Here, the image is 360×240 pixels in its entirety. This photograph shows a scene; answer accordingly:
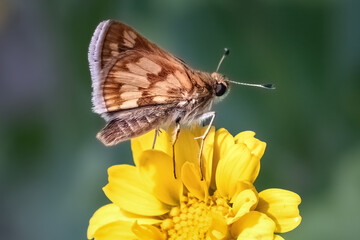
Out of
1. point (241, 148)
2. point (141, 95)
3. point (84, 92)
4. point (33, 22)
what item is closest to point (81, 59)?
point (84, 92)

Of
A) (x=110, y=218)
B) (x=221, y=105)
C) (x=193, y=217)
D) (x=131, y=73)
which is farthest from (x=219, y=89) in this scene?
(x=221, y=105)

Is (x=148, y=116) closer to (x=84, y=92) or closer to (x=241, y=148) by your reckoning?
(x=241, y=148)

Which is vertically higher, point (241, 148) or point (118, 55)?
point (118, 55)

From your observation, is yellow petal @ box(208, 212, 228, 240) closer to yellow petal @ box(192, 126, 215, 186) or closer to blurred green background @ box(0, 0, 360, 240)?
yellow petal @ box(192, 126, 215, 186)

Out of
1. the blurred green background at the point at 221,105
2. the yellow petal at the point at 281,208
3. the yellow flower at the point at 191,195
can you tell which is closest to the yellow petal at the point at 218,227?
the yellow flower at the point at 191,195

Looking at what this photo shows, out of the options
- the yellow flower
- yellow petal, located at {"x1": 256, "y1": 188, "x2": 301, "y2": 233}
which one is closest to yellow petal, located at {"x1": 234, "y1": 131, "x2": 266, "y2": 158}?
the yellow flower

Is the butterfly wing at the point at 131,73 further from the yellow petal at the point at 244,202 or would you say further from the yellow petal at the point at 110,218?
the yellow petal at the point at 244,202
